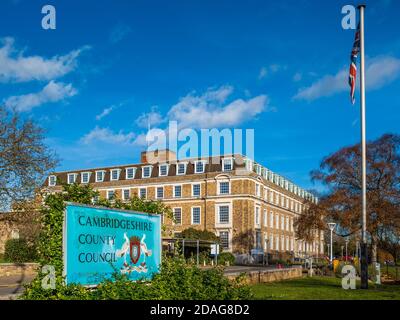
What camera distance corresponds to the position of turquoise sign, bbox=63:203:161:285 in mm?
10367

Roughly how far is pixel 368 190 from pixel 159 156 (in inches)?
1639

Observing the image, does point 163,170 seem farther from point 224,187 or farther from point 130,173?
point 224,187

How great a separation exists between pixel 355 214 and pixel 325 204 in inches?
164

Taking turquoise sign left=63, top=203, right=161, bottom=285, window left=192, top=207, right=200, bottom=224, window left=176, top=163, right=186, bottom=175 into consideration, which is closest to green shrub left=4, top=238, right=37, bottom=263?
turquoise sign left=63, top=203, right=161, bottom=285


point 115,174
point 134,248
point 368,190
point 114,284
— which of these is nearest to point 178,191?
point 115,174

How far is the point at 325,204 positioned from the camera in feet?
161

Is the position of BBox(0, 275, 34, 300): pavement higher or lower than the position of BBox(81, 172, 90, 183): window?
lower

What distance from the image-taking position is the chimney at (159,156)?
8031cm

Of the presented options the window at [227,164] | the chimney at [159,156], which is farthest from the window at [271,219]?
the chimney at [159,156]

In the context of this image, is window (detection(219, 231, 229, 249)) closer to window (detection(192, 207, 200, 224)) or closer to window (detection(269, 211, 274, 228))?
window (detection(192, 207, 200, 224))

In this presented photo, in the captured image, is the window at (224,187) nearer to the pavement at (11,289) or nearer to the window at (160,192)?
the window at (160,192)

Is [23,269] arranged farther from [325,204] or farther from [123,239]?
[325,204]

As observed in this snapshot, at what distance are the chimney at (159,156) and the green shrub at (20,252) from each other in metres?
42.1

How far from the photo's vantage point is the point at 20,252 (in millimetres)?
38156
